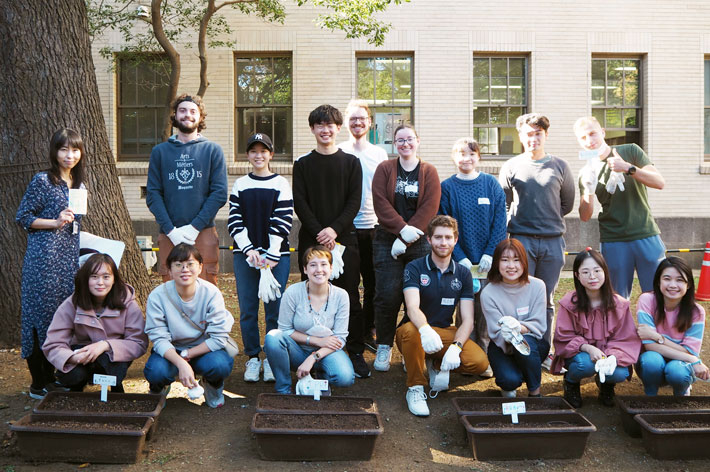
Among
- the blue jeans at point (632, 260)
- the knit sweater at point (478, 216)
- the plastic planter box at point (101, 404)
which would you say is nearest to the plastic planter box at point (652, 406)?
the blue jeans at point (632, 260)

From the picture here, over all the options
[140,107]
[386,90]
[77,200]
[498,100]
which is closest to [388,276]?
[77,200]

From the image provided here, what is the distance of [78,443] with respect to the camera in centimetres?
333

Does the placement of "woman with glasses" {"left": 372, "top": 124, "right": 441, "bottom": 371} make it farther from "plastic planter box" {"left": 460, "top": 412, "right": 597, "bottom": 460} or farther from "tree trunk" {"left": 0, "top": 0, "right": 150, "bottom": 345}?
"tree trunk" {"left": 0, "top": 0, "right": 150, "bottom": 345}

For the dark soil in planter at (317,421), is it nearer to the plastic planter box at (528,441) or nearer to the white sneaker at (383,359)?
the plastic planter box at (528,441)

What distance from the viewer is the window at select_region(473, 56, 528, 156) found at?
10914 millimetres

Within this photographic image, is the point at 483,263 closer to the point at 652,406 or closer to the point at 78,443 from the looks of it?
the point at 652,406

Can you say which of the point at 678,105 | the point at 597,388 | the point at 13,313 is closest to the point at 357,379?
the point at 597,388

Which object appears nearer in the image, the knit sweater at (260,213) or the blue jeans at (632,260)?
the knit sweater at (260,213)

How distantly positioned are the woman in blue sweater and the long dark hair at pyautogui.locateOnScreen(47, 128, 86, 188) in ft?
3.77

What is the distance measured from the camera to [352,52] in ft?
34.5

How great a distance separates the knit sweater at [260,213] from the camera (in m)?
4.55

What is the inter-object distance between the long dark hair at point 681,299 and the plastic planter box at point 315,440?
219 cm

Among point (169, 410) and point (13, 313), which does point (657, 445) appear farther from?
point (13, 313)

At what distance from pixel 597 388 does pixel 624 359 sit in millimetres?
664
